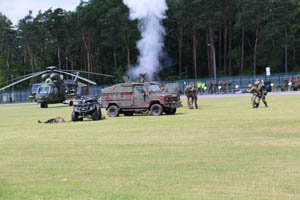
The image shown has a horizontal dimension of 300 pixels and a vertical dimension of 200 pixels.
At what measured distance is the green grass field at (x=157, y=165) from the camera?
8.15m

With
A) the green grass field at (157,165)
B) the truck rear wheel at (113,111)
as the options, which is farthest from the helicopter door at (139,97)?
the green grass field at (157,165)

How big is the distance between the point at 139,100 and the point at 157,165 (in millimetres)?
17789

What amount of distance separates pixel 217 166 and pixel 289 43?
7231cm

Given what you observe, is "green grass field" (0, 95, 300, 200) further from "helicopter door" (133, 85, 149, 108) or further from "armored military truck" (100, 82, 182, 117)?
"helicopter door" (133, 85, 149, 108)

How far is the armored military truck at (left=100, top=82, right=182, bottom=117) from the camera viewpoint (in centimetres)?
2772

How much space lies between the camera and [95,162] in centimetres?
1137

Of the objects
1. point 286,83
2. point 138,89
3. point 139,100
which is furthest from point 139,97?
point 286,83

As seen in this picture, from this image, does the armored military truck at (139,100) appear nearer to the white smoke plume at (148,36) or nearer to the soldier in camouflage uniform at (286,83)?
the white smoke plume at (148,36)

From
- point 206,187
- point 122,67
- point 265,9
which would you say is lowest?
point 206,187

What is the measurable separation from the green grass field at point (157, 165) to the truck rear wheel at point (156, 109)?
9972 mm

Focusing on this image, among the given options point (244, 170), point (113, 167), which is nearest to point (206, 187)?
point (244, 170)

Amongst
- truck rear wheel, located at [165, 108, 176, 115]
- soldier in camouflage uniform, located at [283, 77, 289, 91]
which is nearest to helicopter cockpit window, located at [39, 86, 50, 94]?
truck rear wheel, located at [165, 108, 176, 115]

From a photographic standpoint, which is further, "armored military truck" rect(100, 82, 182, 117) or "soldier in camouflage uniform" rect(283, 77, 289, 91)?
"soldier in camouflage uniform" rect(283, 77, 289, 91)

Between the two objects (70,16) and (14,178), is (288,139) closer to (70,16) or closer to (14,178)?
(14,178)
